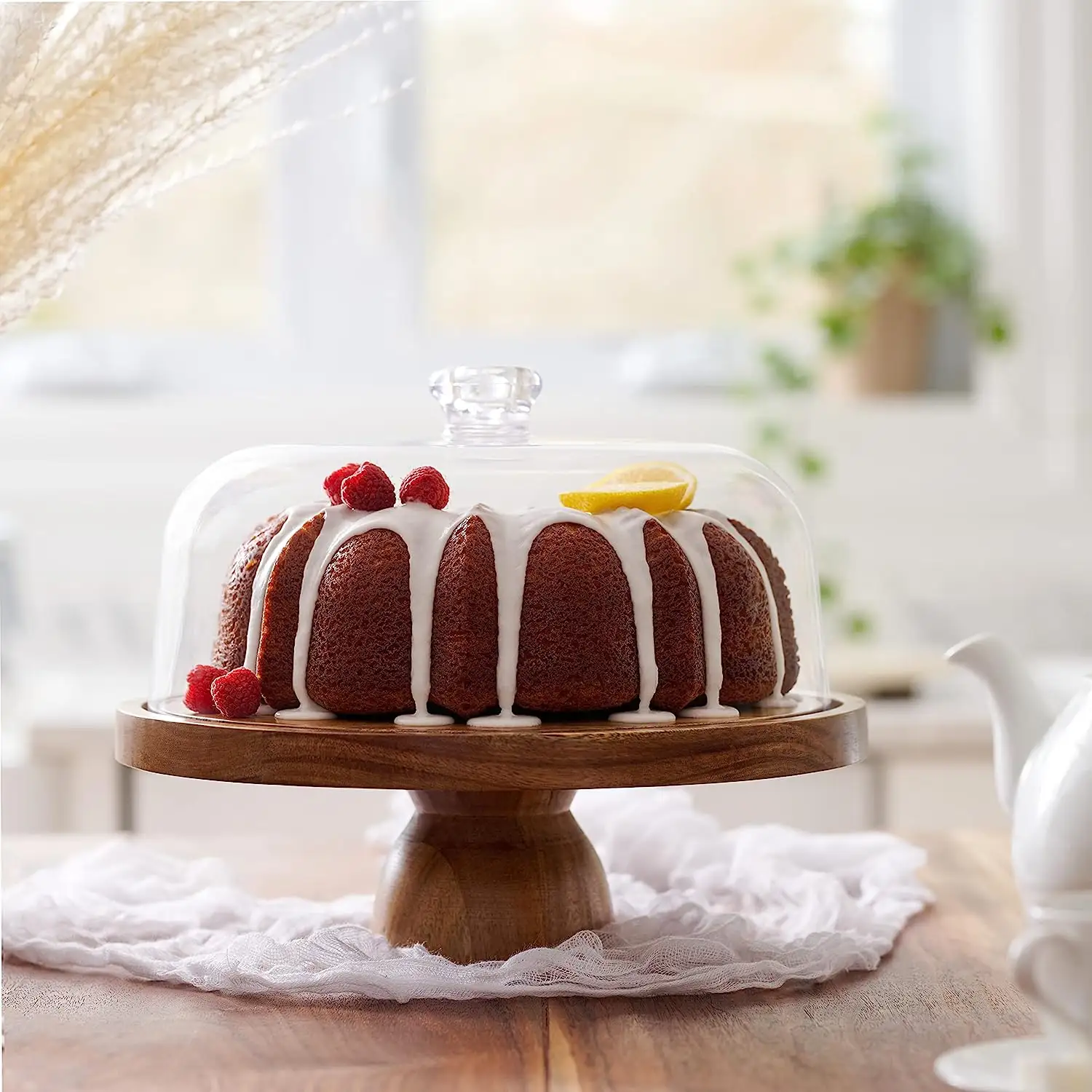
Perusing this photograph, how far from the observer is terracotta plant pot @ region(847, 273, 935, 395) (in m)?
2.56

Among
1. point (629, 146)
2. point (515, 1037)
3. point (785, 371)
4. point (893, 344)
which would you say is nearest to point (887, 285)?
point (893, 344)

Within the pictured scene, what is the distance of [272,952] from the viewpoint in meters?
0.85

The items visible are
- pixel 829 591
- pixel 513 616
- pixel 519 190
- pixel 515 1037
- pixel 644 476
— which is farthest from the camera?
pixel 519 190

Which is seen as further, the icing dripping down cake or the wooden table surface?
the icing dripping down cake

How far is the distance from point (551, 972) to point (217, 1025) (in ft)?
0.57

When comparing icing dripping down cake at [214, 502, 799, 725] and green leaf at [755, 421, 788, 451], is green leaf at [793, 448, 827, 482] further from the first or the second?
icing dripping down cake at [214, 502, 799, 725]

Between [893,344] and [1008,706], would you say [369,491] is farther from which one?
[893,344]

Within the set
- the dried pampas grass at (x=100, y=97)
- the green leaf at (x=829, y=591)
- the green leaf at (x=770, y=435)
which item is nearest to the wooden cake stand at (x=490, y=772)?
the dried pampas grass at (x=100, y=97)

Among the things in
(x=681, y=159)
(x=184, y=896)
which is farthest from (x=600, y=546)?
(x=681, y=159)

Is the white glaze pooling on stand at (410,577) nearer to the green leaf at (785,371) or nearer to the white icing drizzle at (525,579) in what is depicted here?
the white icing drizzle at (525,579)

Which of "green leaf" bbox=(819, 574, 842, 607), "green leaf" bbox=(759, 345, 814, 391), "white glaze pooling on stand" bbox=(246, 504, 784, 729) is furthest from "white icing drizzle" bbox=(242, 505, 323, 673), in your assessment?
"green leaf" bbox=(759, 345, 814, 391)

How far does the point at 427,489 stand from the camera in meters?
0.90

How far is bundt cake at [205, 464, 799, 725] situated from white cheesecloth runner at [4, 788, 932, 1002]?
0.13m

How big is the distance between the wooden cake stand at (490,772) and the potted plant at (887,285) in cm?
169
